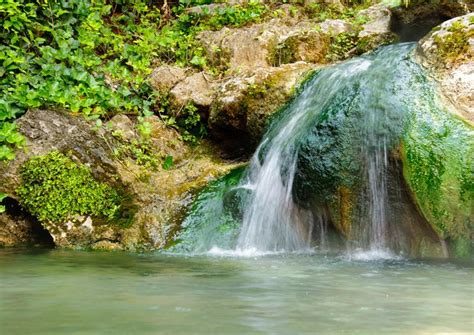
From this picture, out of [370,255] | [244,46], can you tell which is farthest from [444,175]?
[244,46]

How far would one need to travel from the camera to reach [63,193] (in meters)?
6.19

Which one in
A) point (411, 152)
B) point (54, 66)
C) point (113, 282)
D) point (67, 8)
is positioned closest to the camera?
point (113, 282)

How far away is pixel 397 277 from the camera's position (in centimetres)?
394

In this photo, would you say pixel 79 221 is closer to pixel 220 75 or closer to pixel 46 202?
pixel 46 202

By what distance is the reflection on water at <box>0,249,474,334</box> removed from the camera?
256 cm

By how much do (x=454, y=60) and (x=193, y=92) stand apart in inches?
145

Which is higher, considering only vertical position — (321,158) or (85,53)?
Answer: (85,53)

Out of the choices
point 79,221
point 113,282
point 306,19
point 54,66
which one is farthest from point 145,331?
point 306,19

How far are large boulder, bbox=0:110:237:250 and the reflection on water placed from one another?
1155mm

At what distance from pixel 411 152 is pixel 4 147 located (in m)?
4.40

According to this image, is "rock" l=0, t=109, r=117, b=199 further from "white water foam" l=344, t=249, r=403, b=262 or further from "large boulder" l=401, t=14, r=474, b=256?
"large boulder" l=401, t=14, r=474, b=256

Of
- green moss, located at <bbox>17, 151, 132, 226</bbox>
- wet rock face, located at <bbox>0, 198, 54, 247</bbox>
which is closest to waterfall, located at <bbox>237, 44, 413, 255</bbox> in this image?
green moss, located at <bbox>17, 151, 132, 226</bbox>

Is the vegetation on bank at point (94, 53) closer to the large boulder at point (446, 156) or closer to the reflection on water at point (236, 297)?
the reflection on water at point (236, 297)

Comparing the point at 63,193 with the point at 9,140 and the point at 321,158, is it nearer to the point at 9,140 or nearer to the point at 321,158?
the point at 9,140
